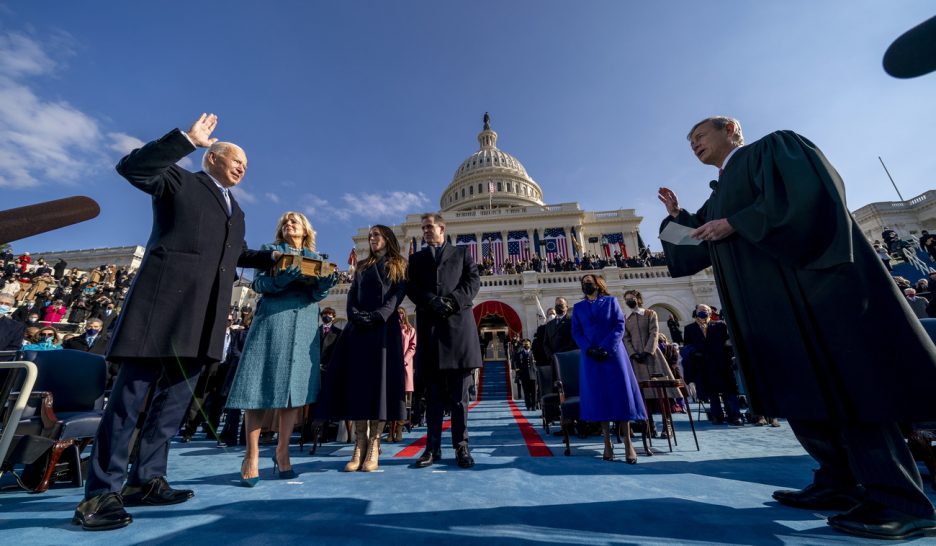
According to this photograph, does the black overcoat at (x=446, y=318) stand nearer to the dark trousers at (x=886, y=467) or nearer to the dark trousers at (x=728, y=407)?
the dark trousers at (x=886, y=467)

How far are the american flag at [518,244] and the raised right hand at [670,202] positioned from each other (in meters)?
37.0

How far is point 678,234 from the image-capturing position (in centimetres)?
233

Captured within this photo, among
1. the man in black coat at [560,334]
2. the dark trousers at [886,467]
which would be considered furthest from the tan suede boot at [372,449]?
the man in black coat at [560,334]

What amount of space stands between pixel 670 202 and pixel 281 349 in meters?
3.19

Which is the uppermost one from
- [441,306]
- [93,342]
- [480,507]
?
[93,342]

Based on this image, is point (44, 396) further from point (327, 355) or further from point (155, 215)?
point (327, 355)

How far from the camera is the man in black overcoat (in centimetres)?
157

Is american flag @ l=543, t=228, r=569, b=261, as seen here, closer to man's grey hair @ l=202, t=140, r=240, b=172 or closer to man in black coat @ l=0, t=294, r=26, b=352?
man in black coat @ l=0, t=294, r=26, b=352

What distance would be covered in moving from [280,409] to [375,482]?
35.8 inches

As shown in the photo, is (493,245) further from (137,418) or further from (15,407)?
(15,407)

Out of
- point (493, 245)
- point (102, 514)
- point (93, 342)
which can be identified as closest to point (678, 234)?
A: point (102, 514)

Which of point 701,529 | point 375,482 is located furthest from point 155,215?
point 701,529

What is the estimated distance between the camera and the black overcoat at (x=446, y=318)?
3.31m

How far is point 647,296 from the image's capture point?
19812 mm
